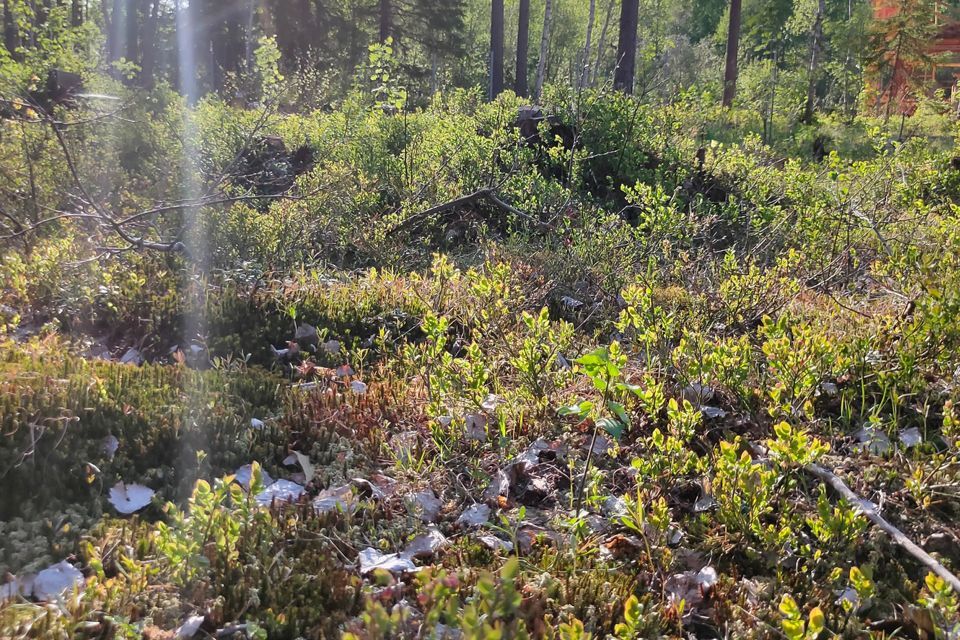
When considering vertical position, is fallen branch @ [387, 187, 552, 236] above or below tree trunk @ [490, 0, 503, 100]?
below

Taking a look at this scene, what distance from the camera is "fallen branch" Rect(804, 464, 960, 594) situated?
2.13 m

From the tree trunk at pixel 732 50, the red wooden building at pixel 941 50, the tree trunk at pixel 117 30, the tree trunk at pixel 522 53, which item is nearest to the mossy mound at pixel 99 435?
the red wooden building at pixel 941 50

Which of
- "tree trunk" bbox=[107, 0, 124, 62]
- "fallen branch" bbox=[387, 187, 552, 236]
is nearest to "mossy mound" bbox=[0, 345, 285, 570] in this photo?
"fallen branch" bbox=[387, 187, 552, 236]

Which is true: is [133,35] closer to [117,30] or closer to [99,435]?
[117,30]

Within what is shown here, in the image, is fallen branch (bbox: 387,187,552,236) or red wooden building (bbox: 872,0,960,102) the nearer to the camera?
fallen branch (bbox: 387,187,552,236)

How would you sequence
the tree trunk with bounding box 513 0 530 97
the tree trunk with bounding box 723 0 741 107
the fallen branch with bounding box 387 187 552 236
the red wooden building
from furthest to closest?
the tree trunk with bounding box 513 0 530 97 → the tree trunk with bounding box 723 0 741 107 → the red wooden building → the fallen branch with bounding box 387 187 552 236

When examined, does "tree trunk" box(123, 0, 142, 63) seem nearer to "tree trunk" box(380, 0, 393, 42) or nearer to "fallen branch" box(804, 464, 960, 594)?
"tree trunk" box(380, 0, 393, 42)

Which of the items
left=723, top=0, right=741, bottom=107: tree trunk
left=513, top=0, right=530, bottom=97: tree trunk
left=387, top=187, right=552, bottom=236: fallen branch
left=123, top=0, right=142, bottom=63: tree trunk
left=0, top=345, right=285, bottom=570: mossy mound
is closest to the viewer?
left=0, top=345, right=285, bottom=570: mossy mound

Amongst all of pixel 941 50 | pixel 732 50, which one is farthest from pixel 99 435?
pixel 941 50

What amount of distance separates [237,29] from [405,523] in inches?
1285

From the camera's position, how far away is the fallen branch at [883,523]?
2.13 metres

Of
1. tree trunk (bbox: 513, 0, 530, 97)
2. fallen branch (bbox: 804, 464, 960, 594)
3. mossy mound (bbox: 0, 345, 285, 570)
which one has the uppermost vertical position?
tree trunk (bbox: 513, 0, 530, 97)

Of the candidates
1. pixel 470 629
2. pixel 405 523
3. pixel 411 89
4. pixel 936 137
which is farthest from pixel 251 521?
pixel 411 89

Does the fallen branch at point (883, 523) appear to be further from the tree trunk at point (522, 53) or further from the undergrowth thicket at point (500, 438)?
the tree trunk at point (522, 53)
